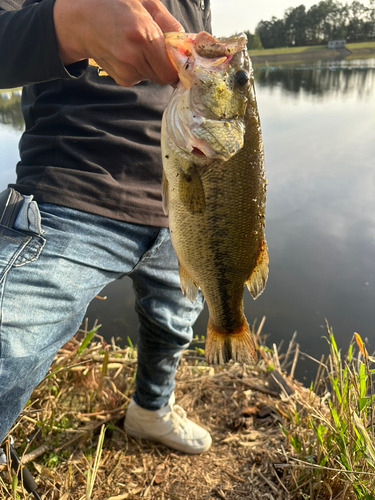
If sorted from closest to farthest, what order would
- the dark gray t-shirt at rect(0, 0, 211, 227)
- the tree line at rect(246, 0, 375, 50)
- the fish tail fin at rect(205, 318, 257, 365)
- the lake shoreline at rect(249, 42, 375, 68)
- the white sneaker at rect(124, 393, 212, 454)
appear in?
A: the dark gray t-shirt at rect(0, 0, 211, 227) → the fish tail fin at rect(205, 318, 257, 365) → the white sneaker at rect(124, 393, 212, 454) → the lake shoreline at rect(249, 42, 375, 68) → the tree line at rect(246, 0, 375, 50)

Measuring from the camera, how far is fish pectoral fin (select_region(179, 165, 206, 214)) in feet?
4.32

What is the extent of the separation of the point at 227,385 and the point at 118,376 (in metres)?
0.90

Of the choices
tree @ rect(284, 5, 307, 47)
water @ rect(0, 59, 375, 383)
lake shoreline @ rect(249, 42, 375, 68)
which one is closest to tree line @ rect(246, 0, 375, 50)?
tree @ rect(284, 5, 307, 47)

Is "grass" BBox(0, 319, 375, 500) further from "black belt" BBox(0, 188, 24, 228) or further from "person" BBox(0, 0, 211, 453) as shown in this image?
"black belt" BBox(0, 188, 24, 228)

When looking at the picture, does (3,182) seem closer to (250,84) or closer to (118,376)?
(118,376)

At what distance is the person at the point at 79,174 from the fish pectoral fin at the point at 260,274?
502 millimetres

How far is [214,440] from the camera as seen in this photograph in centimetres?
244

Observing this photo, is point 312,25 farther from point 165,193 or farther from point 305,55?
point 165,193

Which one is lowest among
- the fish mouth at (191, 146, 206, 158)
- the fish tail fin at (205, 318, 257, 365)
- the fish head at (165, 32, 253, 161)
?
the fish tail fin at (205, 318, 257, 365)

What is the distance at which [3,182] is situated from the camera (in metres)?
6.36

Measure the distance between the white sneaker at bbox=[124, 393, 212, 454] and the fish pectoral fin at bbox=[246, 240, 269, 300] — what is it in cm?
120

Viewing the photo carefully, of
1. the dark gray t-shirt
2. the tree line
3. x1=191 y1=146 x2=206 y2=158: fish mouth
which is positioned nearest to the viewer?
x1=191 y1=146 x2=206 y2=158: fish mouth

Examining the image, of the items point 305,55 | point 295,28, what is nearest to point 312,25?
point 295,28

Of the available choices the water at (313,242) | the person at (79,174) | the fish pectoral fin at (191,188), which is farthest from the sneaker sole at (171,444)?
the fish pectoral fin at (191,188)
